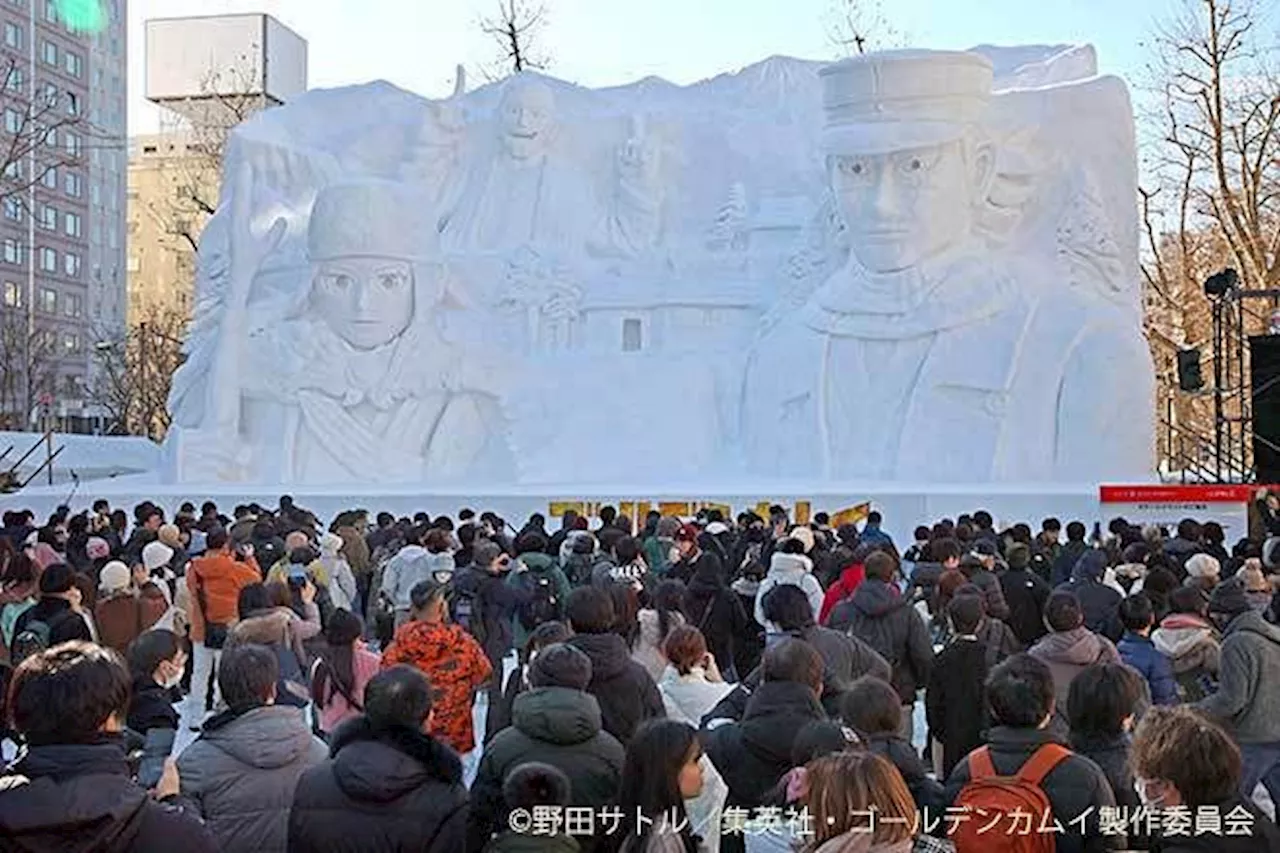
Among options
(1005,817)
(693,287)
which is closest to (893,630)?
(1005,817)

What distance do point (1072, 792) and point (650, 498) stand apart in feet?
35.8

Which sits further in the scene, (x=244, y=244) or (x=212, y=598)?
(x=244, y=244)

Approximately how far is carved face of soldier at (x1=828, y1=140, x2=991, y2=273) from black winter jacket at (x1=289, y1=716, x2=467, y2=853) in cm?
1330

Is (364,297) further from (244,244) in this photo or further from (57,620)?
(57,620)

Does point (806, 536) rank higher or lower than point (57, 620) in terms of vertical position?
higher

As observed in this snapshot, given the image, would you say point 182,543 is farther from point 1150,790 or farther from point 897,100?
point 897,100

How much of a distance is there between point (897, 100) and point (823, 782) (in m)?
13.9

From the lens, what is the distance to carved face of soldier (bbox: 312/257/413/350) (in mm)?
16734

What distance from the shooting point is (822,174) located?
59.9 ft

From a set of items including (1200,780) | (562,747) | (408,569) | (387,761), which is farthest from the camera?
(408,569)

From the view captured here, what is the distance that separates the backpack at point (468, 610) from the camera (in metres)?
6.68

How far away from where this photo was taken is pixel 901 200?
1588 centimetres

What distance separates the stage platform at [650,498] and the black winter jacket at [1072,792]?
9.28 m

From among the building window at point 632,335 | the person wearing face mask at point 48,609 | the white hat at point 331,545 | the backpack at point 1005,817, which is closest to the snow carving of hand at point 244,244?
the building window at point 632,335
